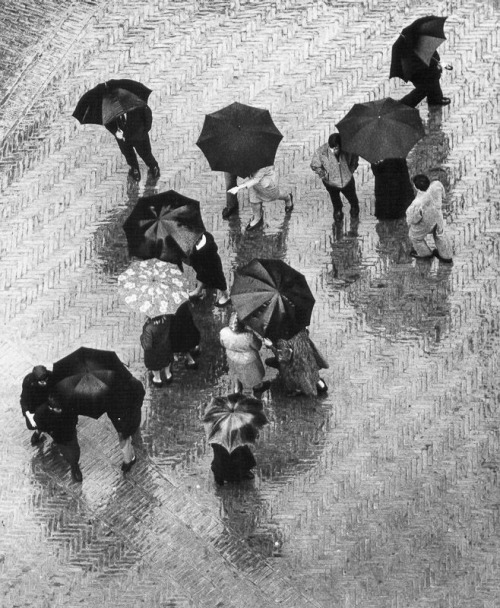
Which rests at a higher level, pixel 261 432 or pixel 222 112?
pixel 222 112

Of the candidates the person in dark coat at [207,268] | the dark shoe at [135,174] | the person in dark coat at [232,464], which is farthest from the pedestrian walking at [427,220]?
the dark shoe at [135,174]

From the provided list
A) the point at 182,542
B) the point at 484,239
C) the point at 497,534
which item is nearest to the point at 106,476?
the point at 182,542

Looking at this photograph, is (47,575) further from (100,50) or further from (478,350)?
(100,50)

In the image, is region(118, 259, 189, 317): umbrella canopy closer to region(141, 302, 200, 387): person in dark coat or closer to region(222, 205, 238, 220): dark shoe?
region(141, 302, 200, 387): person in dark coat

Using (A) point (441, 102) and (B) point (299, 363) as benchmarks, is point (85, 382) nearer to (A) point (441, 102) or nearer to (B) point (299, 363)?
(B) point (299, 363)

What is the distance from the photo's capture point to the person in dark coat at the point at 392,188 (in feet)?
60.5

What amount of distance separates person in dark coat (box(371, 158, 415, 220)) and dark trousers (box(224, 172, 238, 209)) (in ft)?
6.43

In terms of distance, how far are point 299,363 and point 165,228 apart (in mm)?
2319

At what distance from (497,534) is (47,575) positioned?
17.3 ft

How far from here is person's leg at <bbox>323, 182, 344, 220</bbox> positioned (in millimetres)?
18797

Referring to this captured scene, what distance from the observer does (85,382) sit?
15.7 m

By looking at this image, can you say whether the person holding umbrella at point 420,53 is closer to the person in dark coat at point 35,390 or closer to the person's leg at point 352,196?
the person's leg at point 352,196

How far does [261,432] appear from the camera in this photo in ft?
57.1

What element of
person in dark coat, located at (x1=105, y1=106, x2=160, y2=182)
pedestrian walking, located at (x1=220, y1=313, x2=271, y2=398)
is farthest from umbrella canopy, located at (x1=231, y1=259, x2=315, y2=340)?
person in dark coat, located at (x1=105, y1=106, x2=160, y2=182)
